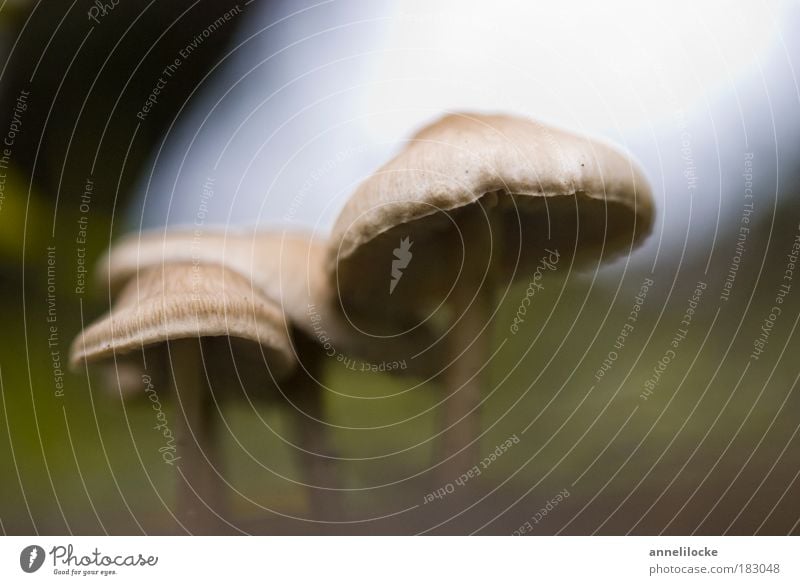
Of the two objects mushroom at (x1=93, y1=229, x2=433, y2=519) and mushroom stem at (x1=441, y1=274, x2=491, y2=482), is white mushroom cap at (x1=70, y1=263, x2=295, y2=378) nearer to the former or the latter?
mushroom at (x1=93, y1=229, x2=433, y2=519)

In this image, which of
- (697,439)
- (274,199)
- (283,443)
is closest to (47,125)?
(274,199)

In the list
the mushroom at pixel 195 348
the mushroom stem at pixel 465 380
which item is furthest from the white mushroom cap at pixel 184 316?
the mushroom stem at pixel 465 380

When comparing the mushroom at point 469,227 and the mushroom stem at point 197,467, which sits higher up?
the mushroom at point 469,227

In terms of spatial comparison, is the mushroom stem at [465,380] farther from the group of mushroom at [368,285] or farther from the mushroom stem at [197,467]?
the mushroom stem at [197,467]

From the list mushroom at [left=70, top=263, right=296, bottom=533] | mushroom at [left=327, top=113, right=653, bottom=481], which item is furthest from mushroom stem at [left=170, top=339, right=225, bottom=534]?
mushroom at [left=327, top=113, right=653, bottom=481]

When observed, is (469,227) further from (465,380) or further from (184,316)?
(184,316)

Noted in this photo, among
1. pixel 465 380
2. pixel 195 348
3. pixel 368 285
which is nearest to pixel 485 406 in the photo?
pixel 465 380

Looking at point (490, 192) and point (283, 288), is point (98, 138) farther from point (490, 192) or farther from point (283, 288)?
point (490, 192)
